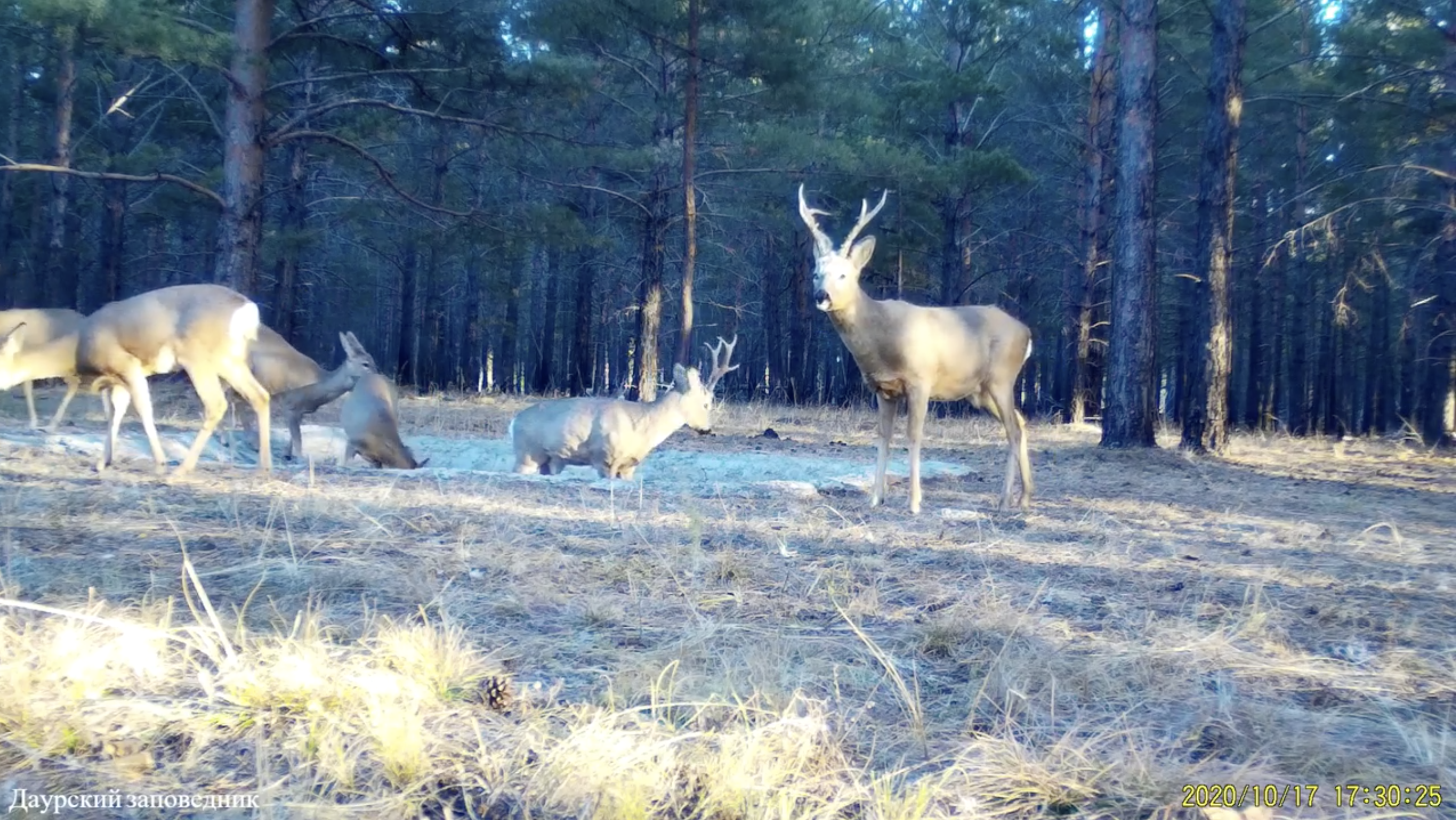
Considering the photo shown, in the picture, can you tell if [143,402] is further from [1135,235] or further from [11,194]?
[11,194]

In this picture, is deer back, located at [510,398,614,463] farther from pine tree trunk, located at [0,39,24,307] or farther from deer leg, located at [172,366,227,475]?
pine tree trunk, located at [0,39,24,307]

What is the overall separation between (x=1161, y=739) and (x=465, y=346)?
32842mm

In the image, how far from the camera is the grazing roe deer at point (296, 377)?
36.8 ft

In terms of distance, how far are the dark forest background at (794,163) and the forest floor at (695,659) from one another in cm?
753

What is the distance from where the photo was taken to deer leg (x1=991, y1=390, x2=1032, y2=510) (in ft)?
26.0

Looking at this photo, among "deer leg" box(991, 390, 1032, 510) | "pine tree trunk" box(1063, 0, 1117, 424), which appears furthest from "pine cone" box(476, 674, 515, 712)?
"pine tree trunk" box(1063, 0, 1117, 424)

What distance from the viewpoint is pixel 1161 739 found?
2855mm

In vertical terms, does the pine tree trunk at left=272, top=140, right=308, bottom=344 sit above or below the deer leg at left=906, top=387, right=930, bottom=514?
above

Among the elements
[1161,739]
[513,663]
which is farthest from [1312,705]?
[513,663]

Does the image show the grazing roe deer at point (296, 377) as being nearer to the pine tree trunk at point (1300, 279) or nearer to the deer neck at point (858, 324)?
the deer neck at point (858, 324)

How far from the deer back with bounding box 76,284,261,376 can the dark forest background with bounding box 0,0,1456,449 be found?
4.32 meters

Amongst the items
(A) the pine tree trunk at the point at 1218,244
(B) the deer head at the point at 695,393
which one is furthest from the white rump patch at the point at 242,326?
(A) the pine tree trunk at the point at 1218,244

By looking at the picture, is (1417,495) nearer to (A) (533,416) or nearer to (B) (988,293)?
(A) (533,416)

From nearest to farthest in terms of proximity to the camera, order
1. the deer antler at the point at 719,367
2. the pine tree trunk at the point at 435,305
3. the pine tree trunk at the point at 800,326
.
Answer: the deer antler at the point at 719,367 → the pine tree trunk at the point at 435,305 → the pine tree trunk at the point at 800,326
